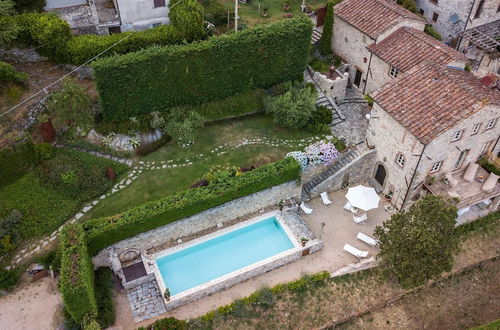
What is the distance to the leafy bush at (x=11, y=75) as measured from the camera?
33.0 metres

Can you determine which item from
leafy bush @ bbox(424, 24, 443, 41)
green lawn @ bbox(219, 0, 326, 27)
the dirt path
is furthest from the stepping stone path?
leafy bush @ bbox(424, 24, 443, 41)

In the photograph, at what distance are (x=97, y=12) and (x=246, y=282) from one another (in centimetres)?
2613

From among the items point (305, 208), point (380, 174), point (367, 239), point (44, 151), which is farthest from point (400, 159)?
point (44, 151)

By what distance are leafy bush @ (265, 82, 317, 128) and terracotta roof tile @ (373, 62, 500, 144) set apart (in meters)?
5.80

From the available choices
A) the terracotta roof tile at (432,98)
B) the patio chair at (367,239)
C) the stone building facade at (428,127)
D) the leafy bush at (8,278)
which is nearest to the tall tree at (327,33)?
the terracotta roof tile at (432,98)

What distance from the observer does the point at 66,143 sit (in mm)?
34594

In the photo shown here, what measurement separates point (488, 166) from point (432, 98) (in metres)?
8.60

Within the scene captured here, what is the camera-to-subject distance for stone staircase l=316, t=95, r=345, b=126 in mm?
39484

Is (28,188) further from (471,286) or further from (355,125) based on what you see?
(471,286)

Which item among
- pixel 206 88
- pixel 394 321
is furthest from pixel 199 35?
pixel 394 321

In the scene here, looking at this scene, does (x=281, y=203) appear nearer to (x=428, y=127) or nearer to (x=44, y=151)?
(x=428, y=127)

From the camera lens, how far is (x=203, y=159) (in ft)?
117

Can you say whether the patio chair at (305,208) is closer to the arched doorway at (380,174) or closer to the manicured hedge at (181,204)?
the manicured hedge at (181,204)

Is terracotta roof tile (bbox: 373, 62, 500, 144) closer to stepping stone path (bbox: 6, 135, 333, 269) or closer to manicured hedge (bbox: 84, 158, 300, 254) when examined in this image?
stepping stone path (bbox: 6, 135, 333, 269)
